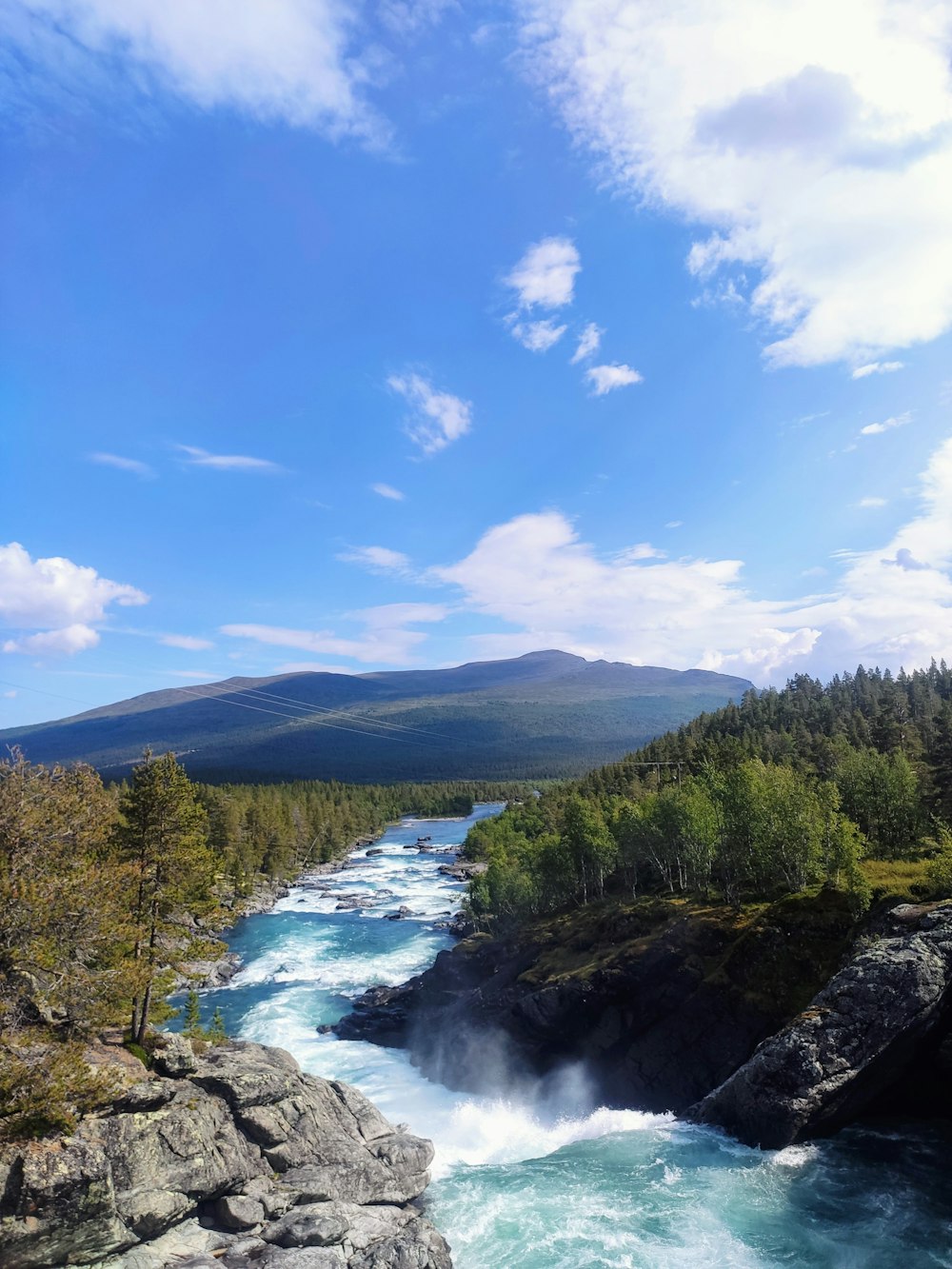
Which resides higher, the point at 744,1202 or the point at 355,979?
the point at 744,1202

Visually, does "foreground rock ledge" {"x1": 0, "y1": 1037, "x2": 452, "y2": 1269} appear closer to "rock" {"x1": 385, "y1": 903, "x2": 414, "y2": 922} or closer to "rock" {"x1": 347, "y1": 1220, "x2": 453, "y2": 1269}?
"rock" {"x1": 347, "y1": 1220, "x2": 453, "y2": 1269}

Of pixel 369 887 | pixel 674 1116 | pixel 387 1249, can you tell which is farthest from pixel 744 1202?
pixel 369 887

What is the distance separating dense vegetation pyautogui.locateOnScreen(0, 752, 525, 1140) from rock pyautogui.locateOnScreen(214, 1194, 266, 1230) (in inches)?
310

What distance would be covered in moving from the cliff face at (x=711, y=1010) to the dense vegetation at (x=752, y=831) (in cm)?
652

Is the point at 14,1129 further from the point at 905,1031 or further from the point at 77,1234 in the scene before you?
the point at 905,1031

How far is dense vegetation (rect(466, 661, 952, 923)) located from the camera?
6144 centimetres

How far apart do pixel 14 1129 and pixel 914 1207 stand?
41861mm

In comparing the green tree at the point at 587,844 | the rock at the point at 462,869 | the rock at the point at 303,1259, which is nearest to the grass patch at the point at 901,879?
the green tree at the point at 587,844

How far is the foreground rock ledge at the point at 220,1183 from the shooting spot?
78.6ft

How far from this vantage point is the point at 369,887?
13150cm

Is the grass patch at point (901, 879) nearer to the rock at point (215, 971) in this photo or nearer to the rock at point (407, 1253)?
the rock at point (407, 1253)

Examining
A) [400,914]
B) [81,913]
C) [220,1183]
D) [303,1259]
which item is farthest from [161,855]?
[400,914]

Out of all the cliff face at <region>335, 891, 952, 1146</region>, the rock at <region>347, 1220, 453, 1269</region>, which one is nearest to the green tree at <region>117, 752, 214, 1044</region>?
the rock at <region>347, 1220, 453, 1269</region>

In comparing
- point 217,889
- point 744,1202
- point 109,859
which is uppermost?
point 109,859
